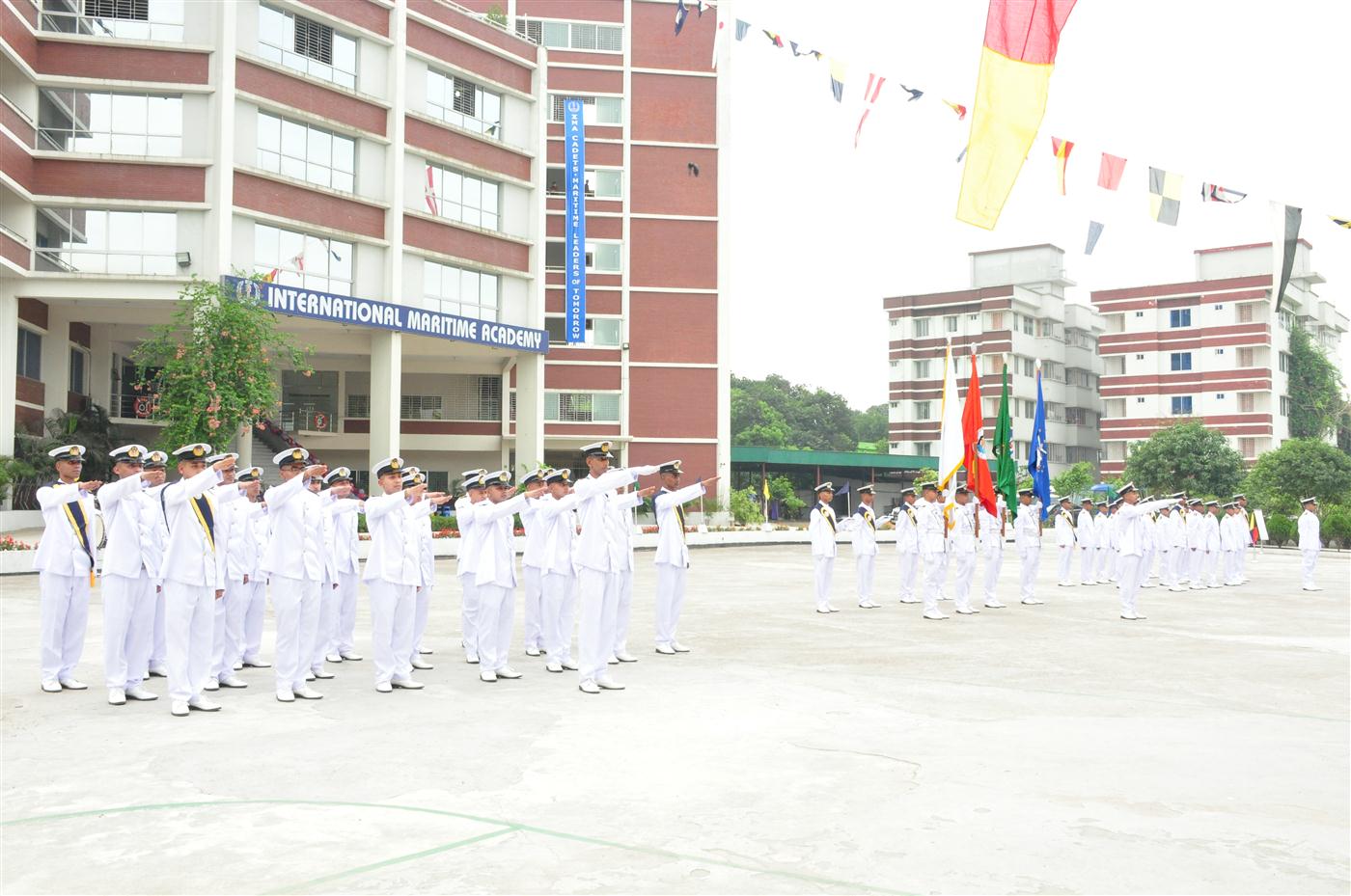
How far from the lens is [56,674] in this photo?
9.09m

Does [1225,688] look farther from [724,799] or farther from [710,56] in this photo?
[710,56]

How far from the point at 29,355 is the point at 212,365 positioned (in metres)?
6.36

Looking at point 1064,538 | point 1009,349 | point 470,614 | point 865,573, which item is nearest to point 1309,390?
point 1009,349

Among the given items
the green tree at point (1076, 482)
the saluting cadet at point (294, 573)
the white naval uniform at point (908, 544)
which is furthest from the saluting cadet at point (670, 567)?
the green tree at point (1076, 482)

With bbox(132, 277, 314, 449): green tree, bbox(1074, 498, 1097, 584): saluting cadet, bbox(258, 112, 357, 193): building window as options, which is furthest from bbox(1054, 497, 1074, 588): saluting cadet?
bbox(258, 112, 357, 193): building window

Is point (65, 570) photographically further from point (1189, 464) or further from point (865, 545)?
point (1189, 464)

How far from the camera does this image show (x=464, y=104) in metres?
35.5

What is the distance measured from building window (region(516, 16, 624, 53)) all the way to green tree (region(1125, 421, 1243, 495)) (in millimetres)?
30198

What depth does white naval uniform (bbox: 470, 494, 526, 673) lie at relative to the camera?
971cm

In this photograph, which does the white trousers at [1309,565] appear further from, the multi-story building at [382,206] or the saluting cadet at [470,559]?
the multi-story building at [382,206]

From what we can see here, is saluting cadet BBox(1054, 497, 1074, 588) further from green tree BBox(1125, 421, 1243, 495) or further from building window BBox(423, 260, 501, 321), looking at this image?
green tree BBox(1125, 421, 1243, 495)

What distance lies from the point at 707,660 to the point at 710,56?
3848cm

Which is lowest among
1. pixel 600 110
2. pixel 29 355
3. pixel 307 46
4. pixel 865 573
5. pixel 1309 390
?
pixel 865 573

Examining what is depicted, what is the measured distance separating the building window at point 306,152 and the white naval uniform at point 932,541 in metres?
21.4
